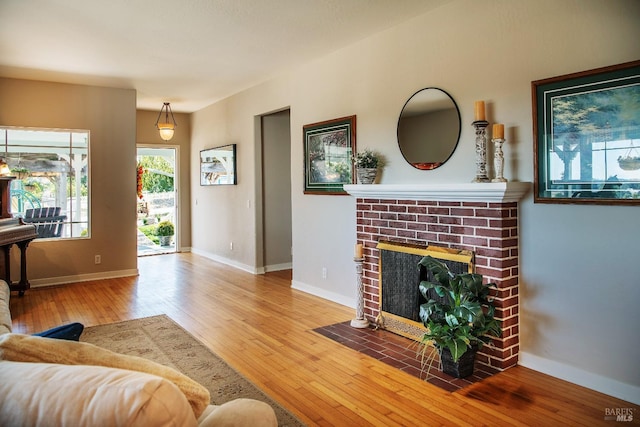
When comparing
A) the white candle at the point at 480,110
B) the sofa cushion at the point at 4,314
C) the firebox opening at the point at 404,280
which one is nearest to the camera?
the sofa cushion at the point at 4,314

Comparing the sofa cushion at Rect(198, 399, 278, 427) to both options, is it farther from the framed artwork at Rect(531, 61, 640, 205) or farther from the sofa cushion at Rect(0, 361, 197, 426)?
the framed artwork at Rect(531, 61, 640, 205)

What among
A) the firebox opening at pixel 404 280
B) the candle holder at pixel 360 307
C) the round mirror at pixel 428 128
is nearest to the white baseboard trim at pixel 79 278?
the candle holder at pixel 360 307

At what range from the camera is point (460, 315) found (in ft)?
8.84

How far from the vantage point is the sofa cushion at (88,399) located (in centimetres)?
87

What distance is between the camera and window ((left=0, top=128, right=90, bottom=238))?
5664 millimetres

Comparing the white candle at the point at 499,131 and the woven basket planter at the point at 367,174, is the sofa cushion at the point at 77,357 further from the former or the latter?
the woven basket planter at the point at 367,174

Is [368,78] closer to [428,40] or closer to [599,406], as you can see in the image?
[428,40]

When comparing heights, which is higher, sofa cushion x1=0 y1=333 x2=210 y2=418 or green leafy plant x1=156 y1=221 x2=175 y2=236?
green leafy plant x1=156 y1=221 x2=175 y2=236

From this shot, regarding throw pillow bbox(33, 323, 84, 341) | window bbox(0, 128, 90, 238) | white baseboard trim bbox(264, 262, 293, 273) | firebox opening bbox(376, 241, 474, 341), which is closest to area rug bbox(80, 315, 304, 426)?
throw pillow bbox(33, 323, 84, 341)

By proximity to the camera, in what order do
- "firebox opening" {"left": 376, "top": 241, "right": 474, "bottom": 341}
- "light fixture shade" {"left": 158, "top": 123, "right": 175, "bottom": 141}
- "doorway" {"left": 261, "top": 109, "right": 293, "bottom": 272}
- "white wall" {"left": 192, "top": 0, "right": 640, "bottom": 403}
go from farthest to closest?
"light fixture shade" {"left": 158, "top": 123, "right": 175, "bottom": 141} → "doorway" {"left": 261, "top": 109, "right": 293, "bottom": 272} → "firebox opening" {"left": 376, "top": 241, "right": 474, "bottom": 341} → "white wall" {"left": 192, "top": 0, "right": 640, "bottom": 403}

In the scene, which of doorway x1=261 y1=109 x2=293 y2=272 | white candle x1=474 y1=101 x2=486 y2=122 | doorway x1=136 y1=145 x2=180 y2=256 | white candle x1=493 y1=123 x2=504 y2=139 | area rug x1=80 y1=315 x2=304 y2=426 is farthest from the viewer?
doorway x1=136 y1=145 x2=180 y2=256

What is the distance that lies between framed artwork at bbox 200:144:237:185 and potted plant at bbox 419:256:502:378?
4.64 meters

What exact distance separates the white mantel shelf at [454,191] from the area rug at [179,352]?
1826 mm

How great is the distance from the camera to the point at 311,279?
17.0 feet
